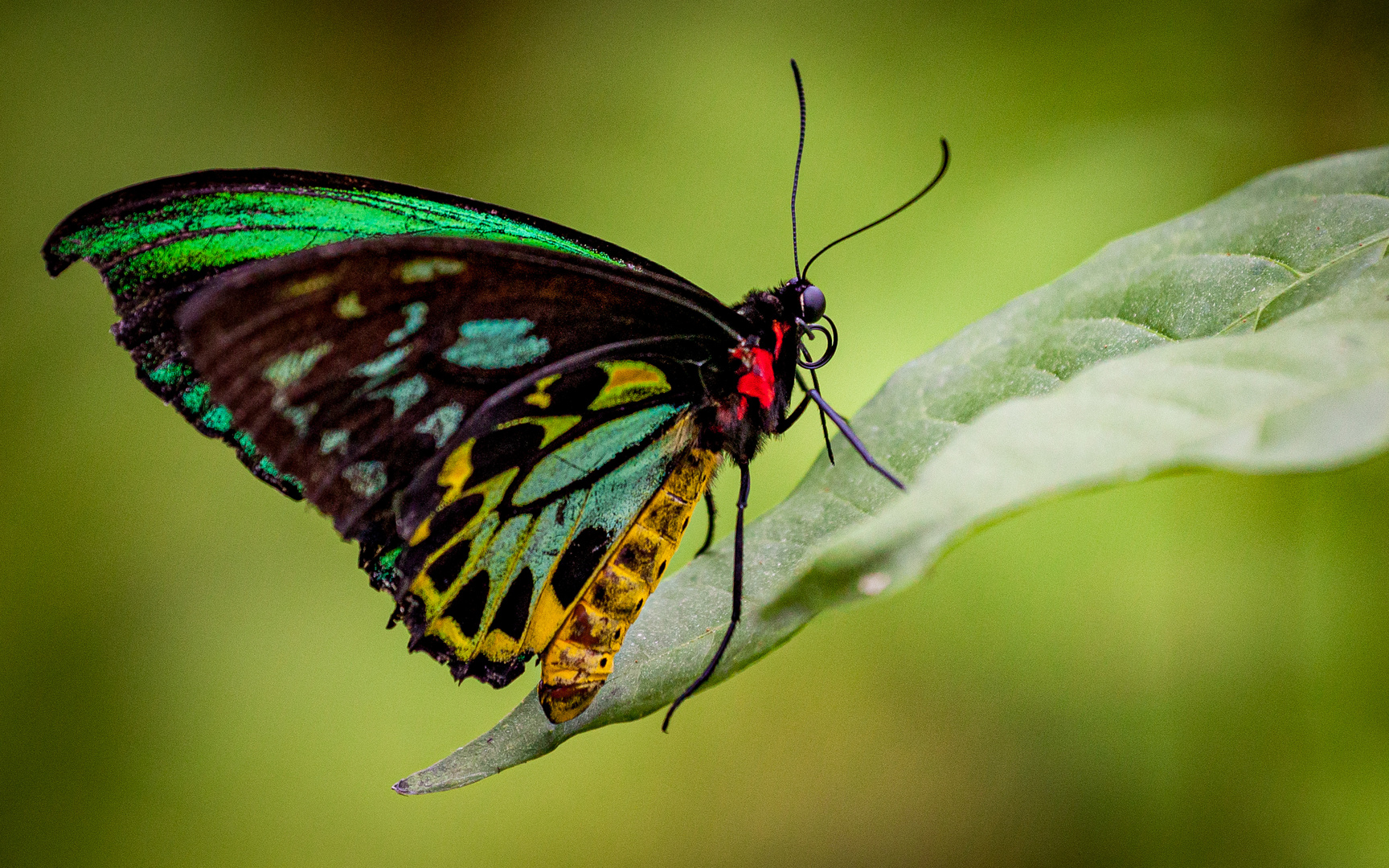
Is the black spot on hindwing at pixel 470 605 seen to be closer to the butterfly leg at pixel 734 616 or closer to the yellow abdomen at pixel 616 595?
the yellow abdomen at pixel 616 595

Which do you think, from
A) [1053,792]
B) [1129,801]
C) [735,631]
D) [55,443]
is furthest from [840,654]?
[55,443]

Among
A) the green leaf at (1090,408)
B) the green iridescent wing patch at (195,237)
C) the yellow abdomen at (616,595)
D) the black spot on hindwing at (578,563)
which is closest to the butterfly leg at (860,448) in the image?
the green leaf at (1090,408)

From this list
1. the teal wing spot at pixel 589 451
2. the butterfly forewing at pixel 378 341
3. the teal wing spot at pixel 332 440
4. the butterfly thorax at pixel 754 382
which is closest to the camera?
the butterfly forewing at pixel 378 341

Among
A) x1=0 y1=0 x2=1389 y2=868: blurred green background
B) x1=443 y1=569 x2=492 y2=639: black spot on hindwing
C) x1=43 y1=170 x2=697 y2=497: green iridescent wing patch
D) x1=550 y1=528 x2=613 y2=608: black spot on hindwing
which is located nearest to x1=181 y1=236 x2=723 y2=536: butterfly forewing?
x1=43 y1=170 x2=697 y2=497: green iridescent wing patch

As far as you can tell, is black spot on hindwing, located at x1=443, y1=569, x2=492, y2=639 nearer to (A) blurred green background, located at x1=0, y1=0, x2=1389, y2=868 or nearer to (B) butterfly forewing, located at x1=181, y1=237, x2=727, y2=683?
(B) butterfly forewing, located at x1=181, y1=237, x2=727, y2=683

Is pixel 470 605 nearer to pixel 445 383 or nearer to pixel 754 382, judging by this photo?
pixel 445 383

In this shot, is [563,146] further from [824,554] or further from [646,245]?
[824,554]

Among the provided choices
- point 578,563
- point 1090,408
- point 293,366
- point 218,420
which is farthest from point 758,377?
point 1090,408
